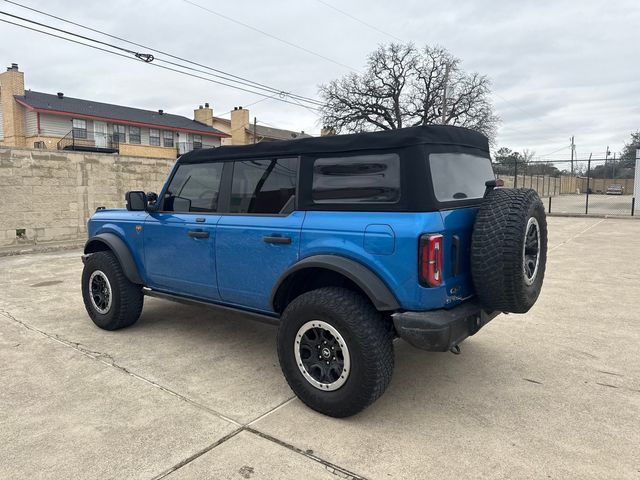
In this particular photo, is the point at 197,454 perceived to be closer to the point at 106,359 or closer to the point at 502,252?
the point at 106,359

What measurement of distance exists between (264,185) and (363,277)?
127 cm

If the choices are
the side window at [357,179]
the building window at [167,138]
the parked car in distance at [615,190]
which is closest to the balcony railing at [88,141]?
the building window at [167,138]

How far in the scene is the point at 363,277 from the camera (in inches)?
110

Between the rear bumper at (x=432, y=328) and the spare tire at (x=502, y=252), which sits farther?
the spare tire at (x=502, y=252)

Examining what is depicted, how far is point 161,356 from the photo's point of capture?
159 inches

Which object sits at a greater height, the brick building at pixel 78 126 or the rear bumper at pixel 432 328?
the brick building at pixel 78 126

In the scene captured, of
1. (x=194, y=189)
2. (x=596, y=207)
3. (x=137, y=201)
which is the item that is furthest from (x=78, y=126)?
(x=596, y=207)

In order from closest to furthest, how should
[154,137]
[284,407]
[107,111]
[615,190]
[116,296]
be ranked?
1. [284,407]
2. [116,296]
3. [107,111]
4. [154,137]
5. [615,190]

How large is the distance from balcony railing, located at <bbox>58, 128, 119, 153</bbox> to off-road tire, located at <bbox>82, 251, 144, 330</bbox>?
28.6 m

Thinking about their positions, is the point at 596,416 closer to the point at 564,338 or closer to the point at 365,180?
the point at 564,338

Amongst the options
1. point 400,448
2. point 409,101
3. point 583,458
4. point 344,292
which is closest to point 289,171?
point 344,292

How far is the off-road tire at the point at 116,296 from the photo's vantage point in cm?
455

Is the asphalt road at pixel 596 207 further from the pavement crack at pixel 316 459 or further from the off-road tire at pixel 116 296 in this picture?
the pavement crack at pixel 316 459

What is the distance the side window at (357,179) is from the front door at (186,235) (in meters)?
1.10
